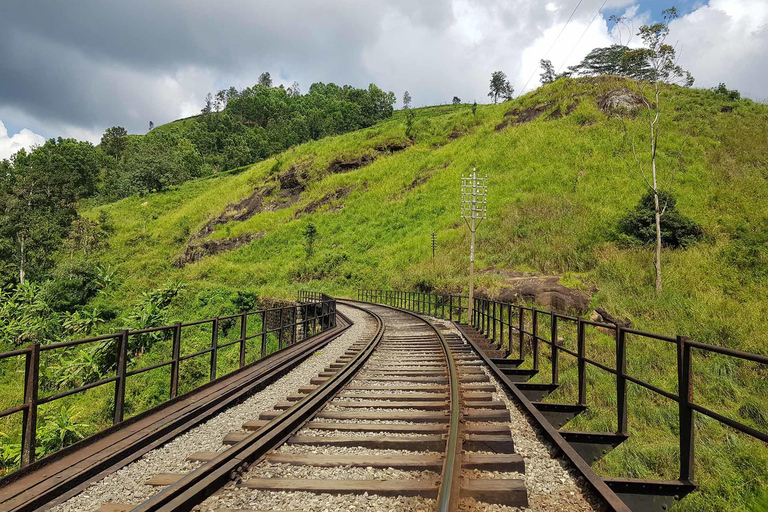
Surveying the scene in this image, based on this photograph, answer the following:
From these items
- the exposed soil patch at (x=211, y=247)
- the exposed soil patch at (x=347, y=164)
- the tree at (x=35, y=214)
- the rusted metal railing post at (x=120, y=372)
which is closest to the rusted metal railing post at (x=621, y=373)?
the rusted metal railing post at (x=120, y=372)

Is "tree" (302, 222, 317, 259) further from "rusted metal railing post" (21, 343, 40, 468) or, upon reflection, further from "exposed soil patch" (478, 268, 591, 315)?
"rusted metal railing post" (21, 343, 40, 468)

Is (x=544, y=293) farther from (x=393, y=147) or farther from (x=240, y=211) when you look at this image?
(x=240, y=211)

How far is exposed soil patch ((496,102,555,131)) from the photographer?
5481 cm

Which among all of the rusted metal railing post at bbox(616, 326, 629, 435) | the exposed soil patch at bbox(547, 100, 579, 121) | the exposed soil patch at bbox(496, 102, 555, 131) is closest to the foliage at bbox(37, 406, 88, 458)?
the rusted metal railing post at bbox(616, 326, 629, 435)

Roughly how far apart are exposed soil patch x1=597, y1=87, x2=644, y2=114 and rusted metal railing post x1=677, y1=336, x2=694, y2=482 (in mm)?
53031

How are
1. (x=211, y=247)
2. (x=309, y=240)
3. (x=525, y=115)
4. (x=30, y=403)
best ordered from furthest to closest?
(x=525, y=115) → (x=211, y=247) → (x=309, y=240) → (x=30, y=403)

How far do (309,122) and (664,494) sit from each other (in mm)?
102434

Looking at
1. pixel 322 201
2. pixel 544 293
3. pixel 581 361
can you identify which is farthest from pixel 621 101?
pixel 581 361

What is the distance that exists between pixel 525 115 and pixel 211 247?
46.0m

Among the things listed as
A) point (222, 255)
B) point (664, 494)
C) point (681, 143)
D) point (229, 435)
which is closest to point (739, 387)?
point (664, 494)

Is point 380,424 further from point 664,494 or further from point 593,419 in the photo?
point 593,419

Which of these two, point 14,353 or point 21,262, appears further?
point 21,262

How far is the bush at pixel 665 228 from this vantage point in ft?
77.9

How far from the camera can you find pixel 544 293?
19766 millimetres
